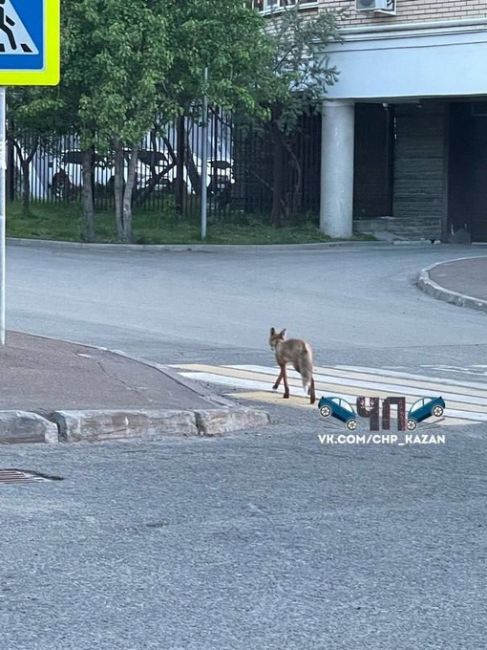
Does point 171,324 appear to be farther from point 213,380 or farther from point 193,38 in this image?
point 193,38

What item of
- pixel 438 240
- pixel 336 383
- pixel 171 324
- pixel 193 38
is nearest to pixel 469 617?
pixel 336 383

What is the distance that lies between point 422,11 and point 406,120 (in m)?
4.78

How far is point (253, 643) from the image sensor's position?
17.4 ft

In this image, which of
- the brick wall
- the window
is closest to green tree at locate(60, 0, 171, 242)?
the brick wall

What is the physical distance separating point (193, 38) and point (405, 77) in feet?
18.8

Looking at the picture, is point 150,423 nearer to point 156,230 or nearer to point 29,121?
point 29,121

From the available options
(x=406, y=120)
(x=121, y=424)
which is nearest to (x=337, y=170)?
(x=406, y=120)

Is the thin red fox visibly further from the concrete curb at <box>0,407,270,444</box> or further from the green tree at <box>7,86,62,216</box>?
the green tree at <box>7,86,62,216</box>

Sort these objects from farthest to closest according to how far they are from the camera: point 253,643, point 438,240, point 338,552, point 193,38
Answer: point 438,240
point 193,38
point 338,552
point 253,643

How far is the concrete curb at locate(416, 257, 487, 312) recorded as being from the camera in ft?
A: 67.4

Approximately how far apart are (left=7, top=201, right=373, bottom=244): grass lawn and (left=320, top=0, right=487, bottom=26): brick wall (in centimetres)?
508

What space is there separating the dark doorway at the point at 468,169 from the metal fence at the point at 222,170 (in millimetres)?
3417

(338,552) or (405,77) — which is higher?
(405,77)

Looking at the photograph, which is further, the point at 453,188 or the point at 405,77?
the point at 453,188
